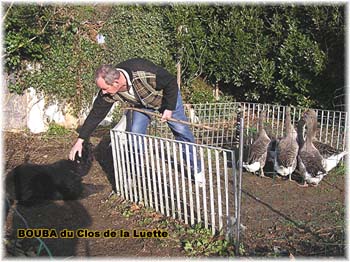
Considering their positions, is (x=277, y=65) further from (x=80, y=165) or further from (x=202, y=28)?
(x=80, y=165)

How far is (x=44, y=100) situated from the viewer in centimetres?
873

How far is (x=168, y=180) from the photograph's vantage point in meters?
4.55

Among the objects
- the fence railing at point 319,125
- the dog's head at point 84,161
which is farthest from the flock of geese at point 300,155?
the dog's head at point 84,161

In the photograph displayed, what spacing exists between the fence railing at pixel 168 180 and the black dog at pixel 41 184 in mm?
693

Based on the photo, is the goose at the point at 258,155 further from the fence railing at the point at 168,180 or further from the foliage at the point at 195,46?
the foliage at the point at 195,46

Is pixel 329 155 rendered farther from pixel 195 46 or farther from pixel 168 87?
pixel 195 46

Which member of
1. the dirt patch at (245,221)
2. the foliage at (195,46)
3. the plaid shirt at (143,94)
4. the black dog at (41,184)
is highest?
the foliage at (195,46)

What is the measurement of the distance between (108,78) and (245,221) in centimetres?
212

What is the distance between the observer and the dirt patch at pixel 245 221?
367 centimetres

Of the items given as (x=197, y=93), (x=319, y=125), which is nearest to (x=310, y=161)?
(x=319, y=125)

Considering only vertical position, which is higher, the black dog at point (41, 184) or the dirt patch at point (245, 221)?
the black dog at point (41, 184)

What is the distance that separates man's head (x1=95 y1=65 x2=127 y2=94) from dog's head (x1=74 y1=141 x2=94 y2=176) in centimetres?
188

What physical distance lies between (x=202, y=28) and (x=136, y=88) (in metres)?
5.62

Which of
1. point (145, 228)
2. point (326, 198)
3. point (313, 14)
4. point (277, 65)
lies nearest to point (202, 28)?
point (277, 65)
